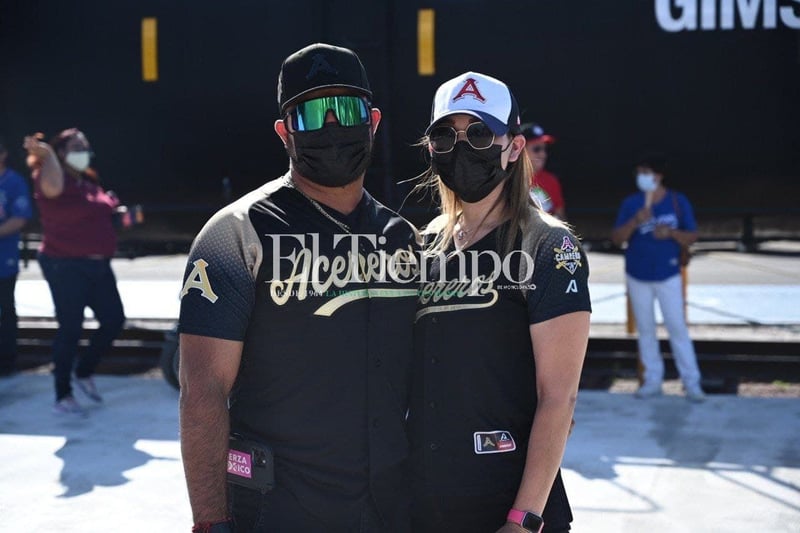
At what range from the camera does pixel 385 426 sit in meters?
2.49

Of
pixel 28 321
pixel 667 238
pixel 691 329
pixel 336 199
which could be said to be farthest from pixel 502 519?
pixel 28 321

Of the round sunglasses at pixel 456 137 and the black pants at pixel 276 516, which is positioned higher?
the round sunglasses at pixel 456 137

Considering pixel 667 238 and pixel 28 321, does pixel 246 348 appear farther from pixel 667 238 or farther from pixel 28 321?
pixel 28 321

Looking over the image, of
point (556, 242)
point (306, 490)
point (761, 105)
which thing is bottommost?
point (306, 490)

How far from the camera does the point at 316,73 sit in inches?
98.7

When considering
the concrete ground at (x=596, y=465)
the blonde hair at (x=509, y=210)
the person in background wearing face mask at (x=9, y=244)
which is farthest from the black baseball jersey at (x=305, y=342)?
the person in background wearing face mask at (x=9, y=244)

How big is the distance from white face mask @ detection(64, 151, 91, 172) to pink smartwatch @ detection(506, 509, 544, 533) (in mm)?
5477

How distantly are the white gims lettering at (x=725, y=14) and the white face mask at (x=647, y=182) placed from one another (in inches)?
43.8

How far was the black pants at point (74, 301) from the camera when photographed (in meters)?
7.16

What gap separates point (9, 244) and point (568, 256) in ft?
22.6

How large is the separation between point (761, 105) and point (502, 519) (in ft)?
18.7

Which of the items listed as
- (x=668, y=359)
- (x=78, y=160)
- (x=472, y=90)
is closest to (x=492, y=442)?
(x=472, y=90)

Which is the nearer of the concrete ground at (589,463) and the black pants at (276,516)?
the black pants at (276,516)

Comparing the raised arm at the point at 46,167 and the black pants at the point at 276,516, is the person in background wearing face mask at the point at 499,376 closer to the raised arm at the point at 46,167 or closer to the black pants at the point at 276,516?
the black pants at the point at 276,516
